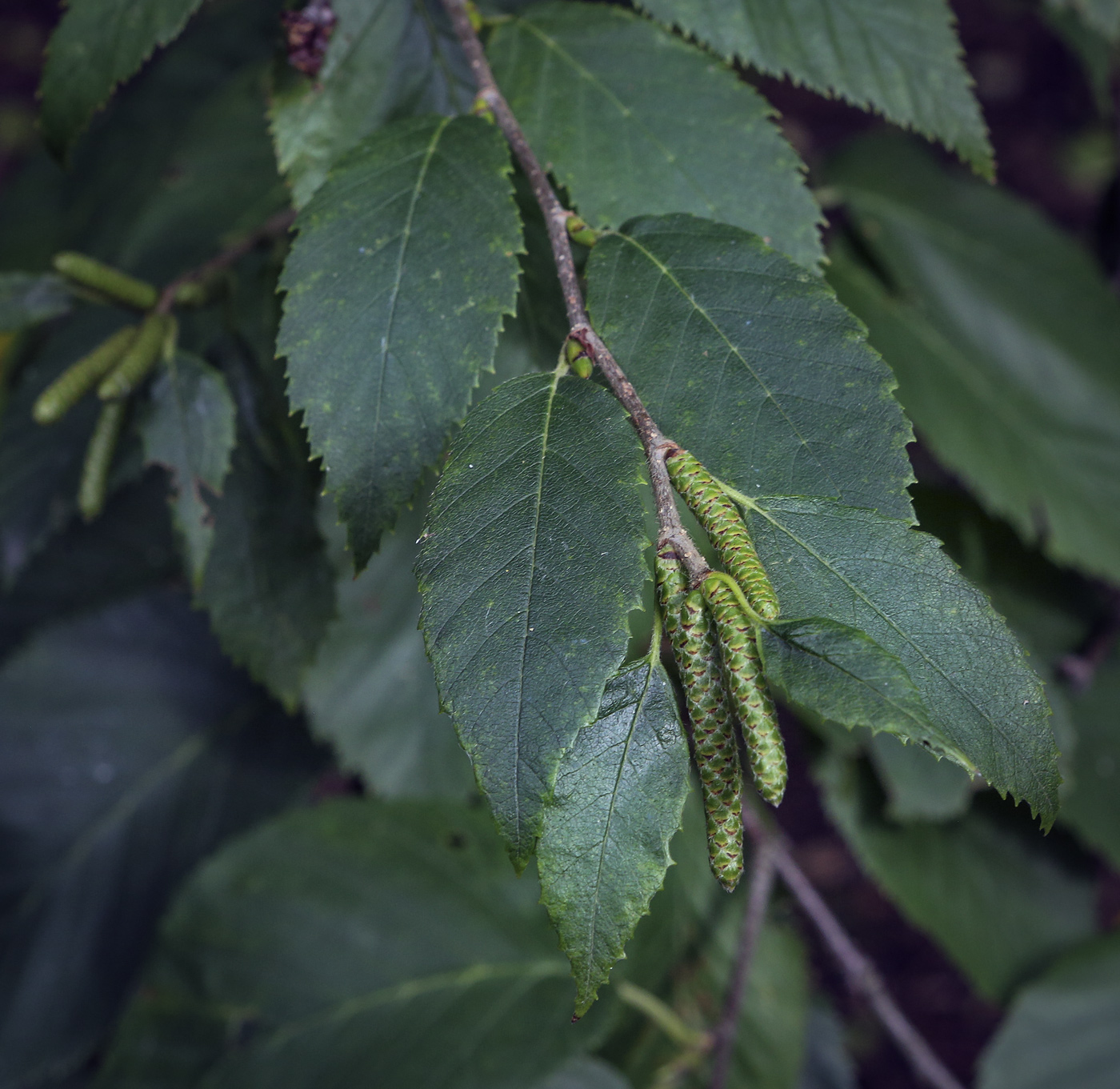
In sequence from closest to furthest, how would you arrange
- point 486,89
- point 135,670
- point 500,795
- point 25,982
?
point 500,795, point 486,89, point 25,982, point 135,670

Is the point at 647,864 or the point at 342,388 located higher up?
the point at 342,388

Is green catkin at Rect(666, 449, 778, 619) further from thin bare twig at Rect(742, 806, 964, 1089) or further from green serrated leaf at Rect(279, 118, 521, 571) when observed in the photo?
thin bare twig at Rect(742, 806, 964, 1089)

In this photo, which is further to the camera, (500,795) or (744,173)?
(744,173)

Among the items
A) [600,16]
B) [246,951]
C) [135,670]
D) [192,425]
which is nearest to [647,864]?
[192,425]

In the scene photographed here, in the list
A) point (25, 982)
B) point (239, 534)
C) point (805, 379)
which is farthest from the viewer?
point (25, 982)

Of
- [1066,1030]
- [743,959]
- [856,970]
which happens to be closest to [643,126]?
[743,959]

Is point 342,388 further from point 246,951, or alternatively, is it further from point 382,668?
point 246,951

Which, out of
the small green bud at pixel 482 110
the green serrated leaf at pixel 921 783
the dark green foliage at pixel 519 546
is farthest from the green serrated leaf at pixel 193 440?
the green serrated leaf at pixel 921 783
